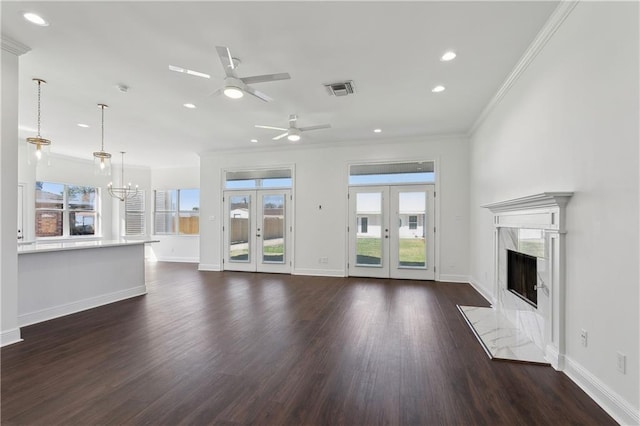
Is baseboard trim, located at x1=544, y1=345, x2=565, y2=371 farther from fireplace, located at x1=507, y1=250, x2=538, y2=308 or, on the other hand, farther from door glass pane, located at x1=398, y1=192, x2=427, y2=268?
door glass pane, located at x1=398, y1=192, x2=427, y2=268

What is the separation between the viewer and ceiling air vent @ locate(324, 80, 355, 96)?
3.95 m

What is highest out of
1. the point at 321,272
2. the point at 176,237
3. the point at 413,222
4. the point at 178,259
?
the point at 413,222

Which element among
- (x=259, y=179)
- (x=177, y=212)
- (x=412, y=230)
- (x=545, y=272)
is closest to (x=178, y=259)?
(x=177, y=212)

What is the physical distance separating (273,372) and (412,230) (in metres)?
4.76

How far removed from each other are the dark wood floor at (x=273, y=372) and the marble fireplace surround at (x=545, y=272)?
33cm

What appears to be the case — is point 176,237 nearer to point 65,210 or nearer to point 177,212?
point 177,212

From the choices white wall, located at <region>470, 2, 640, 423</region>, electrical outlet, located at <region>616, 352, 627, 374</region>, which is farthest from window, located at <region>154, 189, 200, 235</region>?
electrical outlet, located at <region>616, 352, 627, 374</region>

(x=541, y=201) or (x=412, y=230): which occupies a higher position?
(x=541, y=201)

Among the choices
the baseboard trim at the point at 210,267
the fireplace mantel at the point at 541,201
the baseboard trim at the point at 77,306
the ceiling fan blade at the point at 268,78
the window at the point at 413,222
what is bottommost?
the baseboard trim at the point at 210,267

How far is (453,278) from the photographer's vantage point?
626 cm

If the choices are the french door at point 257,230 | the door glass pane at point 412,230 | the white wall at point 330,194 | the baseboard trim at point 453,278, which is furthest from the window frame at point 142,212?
the baseboard trim at point 453,278

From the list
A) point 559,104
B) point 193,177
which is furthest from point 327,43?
point 193,177

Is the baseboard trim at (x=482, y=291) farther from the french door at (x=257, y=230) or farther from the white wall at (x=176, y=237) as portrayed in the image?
the white wall at (x=176, y=237)

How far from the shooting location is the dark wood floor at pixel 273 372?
6.64 feet
